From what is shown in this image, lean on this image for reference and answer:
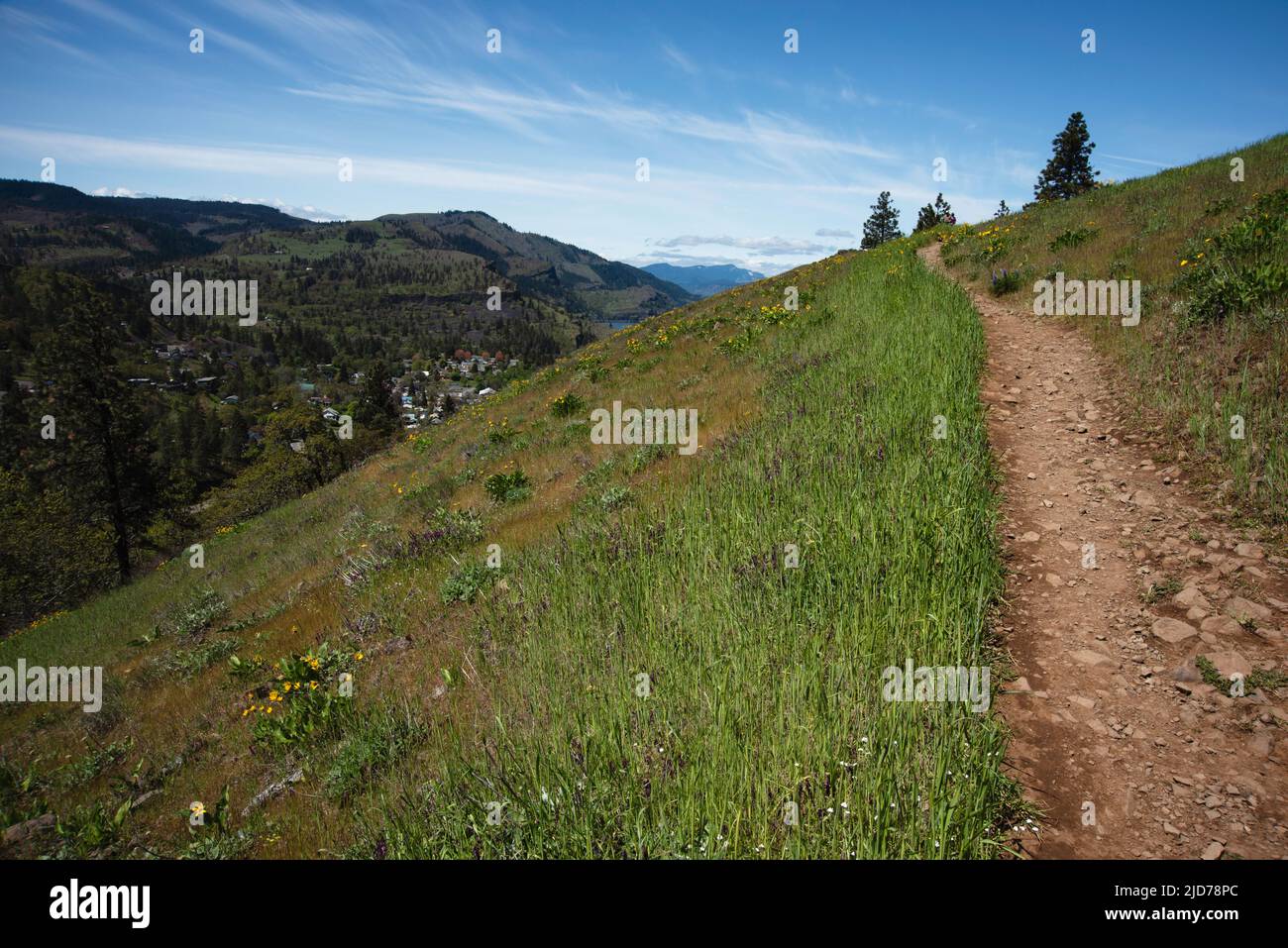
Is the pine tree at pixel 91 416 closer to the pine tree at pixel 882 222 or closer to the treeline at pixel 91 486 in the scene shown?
the treeline at pixel 91 486

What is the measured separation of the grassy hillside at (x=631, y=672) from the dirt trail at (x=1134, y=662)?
16.4 inches

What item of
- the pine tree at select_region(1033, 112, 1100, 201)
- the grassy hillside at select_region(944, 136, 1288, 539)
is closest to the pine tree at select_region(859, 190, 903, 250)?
the pine tree at select_region(1033, 112, 1100, 201)

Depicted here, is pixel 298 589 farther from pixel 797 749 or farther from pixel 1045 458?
pixel 1045 458

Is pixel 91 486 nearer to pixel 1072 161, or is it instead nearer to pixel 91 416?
pixel 91 416

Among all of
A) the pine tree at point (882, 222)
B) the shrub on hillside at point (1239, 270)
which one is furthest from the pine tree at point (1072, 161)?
the shrub on hillside at point (1239, 270)

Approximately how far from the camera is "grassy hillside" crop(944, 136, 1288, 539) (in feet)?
18.1

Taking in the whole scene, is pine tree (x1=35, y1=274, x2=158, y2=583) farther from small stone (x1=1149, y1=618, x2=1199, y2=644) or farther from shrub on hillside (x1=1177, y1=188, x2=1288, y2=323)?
shrub on hillside (x1=1177, y1=188, x2=1288, y2=323)

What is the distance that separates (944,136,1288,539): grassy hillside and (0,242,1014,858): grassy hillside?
210cm

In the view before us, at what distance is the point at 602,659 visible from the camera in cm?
420

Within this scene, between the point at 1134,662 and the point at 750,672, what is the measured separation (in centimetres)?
282
